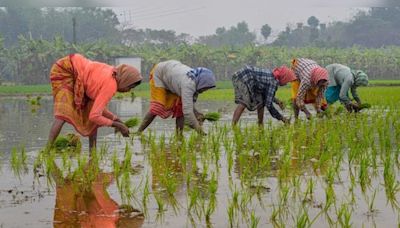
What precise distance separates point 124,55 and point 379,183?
3479 centimetres

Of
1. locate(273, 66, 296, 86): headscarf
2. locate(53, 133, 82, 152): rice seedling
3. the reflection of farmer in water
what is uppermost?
locate(273, 66, 296, 86): headscarf

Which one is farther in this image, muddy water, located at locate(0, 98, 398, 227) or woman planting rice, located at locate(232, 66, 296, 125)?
woman planting rice, located at locate(232, 66, 296, 125)

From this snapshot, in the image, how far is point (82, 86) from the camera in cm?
561

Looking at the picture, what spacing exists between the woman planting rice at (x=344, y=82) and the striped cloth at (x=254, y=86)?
7.79 feet

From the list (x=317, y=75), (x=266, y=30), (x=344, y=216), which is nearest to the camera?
(x=344, y=216)

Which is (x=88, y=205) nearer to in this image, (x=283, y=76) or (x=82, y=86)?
(x=82, y=86)

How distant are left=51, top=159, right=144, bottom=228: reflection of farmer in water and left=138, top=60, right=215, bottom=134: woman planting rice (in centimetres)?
198

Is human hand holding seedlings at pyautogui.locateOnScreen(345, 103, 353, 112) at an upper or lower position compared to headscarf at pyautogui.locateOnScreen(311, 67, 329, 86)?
lower

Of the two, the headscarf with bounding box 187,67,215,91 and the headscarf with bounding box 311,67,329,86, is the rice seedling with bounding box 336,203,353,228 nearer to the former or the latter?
the headscarf with bounding box 187,67,215,91

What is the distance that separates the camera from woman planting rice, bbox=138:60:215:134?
21.5 feet

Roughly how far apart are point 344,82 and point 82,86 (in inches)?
217

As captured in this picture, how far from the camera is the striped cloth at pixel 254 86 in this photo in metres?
7.95

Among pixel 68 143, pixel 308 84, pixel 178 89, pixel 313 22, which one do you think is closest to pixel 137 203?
pixel 68 143

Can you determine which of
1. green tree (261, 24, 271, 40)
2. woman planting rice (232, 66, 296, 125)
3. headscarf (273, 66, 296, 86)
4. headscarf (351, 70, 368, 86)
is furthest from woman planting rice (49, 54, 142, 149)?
green tree (261, 24, 271, 40)
